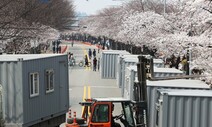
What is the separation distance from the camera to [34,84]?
1595cm

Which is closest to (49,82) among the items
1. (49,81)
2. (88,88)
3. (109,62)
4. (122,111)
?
(49,81)

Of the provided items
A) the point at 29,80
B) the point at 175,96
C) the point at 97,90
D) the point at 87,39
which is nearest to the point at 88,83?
the point at 97,90

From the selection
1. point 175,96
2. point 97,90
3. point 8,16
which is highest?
point 8,16

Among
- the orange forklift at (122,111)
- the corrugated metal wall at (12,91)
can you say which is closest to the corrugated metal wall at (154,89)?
the orange forklift at (122,111)

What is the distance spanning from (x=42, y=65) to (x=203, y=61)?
6411 mm

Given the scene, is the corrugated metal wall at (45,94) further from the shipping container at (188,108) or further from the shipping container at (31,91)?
the shipping container at (188,108)

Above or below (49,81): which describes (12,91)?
below

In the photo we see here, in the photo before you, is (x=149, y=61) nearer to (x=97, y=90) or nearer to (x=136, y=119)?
(x=136, y=119)

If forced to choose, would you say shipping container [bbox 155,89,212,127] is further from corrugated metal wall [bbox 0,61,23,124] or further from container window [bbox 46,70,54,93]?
container window [bbox 46,70,54,93]

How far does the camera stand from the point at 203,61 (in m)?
18.5

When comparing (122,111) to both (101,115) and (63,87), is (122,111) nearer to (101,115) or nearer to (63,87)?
(101,115)

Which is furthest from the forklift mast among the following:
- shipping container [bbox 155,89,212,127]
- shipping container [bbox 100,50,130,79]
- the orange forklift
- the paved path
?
shipping container [bbox 100,50,130,79]

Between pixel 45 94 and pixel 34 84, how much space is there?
0.81 metres

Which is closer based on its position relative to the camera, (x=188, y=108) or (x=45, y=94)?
(x=188, y=108)
